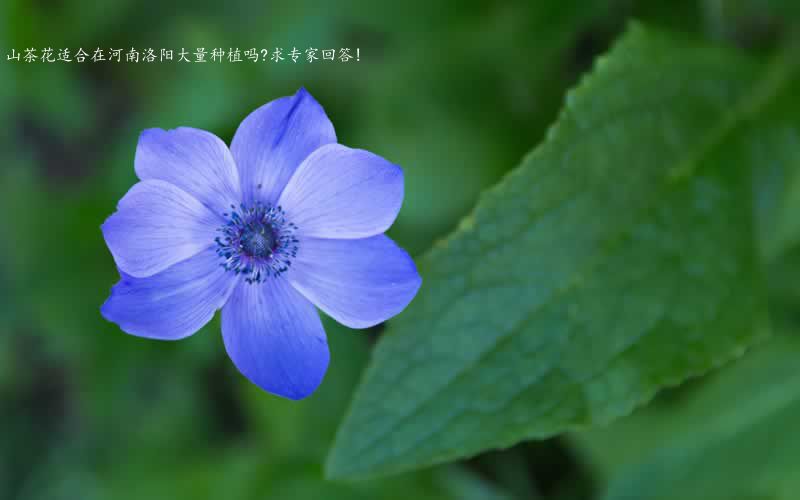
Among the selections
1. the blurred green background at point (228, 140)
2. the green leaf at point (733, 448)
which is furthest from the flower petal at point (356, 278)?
the green leaf at point (733, 448)

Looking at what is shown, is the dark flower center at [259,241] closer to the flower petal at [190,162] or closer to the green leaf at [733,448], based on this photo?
the flower petal at [190,162]

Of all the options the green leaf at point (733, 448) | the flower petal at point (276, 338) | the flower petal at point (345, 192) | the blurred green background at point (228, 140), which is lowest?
the green leaf at point (733, 448)

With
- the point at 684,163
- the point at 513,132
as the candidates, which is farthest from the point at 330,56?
the point at 684,163

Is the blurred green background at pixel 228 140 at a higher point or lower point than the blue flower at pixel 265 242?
higher

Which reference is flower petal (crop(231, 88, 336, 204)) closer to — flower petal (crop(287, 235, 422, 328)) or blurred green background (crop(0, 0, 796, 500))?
flower petal (crop(287, 235, 422, 328))

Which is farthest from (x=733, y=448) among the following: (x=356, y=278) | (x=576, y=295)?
(x=356, y=278)

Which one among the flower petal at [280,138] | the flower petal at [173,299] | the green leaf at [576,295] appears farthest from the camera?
the green leaf at [576,295]

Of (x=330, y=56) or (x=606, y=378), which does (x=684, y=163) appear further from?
(x=330, y=56)
